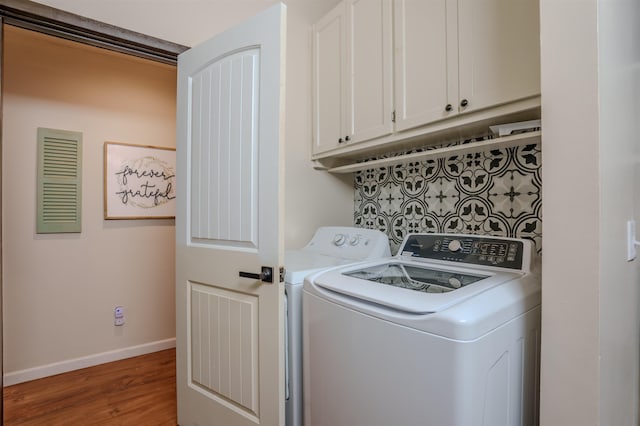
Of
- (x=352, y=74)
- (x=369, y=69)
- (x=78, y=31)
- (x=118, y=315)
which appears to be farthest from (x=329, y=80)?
(x=118, y=315)

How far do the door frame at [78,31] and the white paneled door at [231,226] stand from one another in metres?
0.15

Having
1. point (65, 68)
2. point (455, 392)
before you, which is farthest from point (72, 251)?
point (455, 392)

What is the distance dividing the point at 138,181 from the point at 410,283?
7.80ft

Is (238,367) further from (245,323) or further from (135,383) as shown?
(135,383)

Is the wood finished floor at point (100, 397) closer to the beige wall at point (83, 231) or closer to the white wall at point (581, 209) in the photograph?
the beige wall at point (83, 231)

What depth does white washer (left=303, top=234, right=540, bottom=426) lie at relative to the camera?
75 centimetres

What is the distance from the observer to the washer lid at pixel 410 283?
2.82ft

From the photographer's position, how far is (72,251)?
7.51ft

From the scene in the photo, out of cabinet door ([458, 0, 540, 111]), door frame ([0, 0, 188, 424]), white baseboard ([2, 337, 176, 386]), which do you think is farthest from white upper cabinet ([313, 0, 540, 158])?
white baseboard ([2, 337, 176, 386])

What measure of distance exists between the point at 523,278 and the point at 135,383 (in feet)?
7.94

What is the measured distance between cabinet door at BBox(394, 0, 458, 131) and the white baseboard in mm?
2595

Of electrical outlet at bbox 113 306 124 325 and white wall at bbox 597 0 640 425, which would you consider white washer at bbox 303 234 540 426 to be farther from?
electrical outlet at bbox 113 306 124 325

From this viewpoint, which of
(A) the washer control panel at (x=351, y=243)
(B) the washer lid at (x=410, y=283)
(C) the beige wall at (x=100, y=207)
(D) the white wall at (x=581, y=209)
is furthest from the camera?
(C) the beige wall at (x=100, y=207)

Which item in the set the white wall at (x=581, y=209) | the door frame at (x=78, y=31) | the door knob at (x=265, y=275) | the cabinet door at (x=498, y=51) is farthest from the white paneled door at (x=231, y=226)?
the white wall at (x=581, y=209)
